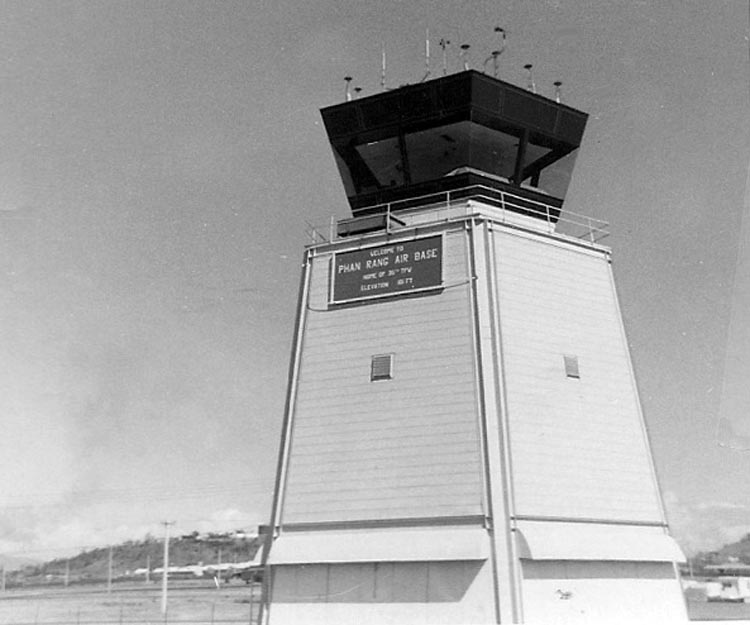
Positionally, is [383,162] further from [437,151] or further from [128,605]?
[128,605]

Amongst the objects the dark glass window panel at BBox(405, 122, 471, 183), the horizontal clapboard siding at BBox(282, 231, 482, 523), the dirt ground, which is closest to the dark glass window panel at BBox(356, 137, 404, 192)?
the dark glass window panel at BBox(405, 122, 471, 183)

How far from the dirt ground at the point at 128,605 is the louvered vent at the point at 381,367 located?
25457mm

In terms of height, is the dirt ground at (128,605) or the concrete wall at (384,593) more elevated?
the dirt ground at (128,605)

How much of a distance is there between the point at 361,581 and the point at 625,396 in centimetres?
667

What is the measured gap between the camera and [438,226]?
16.9 meters

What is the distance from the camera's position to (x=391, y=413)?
1561 cm

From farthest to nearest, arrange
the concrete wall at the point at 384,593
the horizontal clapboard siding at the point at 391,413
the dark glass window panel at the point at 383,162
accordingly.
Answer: the dark glass window panel at the point at 383,162 → the horizontal clapboard siding at the point at 391,413 → the concrete wall at the point at 384,593

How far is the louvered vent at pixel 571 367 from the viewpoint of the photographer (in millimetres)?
16141

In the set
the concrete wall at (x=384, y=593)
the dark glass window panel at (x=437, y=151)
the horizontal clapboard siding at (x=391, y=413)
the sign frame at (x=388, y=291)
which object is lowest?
the concrete wall at (x=384, y=593)

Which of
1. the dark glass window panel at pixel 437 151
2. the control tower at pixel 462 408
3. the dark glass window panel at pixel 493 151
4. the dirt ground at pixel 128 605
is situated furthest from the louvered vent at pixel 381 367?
the dirt ground at pixel 128 605

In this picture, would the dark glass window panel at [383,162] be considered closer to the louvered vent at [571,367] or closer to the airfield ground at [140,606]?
the louvered vent at [571,367]

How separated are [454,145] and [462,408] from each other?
6.52 metres

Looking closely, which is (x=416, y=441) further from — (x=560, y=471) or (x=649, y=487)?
(x=649, y=487)

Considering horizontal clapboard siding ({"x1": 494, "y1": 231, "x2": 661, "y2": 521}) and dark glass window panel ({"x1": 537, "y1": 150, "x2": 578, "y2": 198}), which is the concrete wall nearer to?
horizontal clapboard siding ({"x1": 494, "y1": 231, "x2": 661, "y2": 521})
